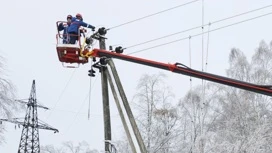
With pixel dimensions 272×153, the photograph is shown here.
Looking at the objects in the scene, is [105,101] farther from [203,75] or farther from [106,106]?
[203,75]

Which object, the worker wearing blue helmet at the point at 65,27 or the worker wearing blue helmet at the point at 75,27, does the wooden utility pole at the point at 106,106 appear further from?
the worker wearing blue helmet at the point at 65,27

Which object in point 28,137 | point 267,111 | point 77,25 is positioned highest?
point 77,25

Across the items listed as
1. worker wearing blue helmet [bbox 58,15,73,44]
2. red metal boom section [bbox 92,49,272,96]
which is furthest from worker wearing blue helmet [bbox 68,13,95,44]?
red metal boom section [bbox 92,49,272,96]

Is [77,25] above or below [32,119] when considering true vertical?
above

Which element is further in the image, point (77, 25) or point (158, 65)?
point (77, 25)

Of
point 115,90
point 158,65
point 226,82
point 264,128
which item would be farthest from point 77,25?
point 264,128

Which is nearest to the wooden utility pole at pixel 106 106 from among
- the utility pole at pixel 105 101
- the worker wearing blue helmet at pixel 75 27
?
the utility pole at pixel 105 101

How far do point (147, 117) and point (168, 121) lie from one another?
6.08 ft

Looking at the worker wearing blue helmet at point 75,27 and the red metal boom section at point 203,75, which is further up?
the worker wearing blue helmet at point 75,27

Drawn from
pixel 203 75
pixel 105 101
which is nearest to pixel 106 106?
pixel 105 101

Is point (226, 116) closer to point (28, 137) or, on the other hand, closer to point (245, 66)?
point (245, 66)

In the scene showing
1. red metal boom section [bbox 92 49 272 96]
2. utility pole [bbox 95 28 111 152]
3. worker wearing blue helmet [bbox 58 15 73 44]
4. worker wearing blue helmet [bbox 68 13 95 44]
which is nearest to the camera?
red metal boom section [bbox 92 49 272 96]

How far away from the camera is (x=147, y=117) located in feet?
80.2

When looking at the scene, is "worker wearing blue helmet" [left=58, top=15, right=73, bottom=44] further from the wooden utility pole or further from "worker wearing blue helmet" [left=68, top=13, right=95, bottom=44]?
the wooden utility pole
